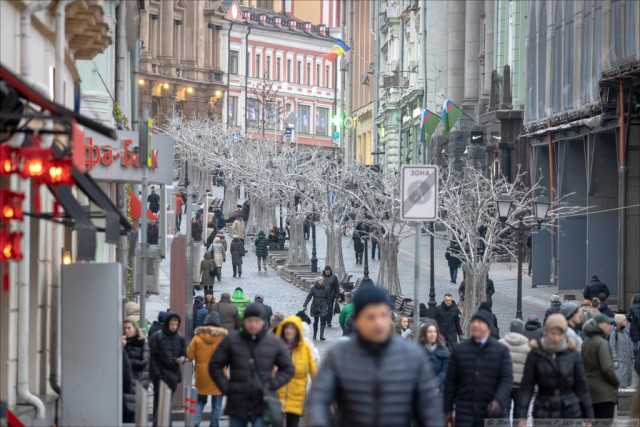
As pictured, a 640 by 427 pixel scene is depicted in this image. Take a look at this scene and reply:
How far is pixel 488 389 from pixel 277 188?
154 ft

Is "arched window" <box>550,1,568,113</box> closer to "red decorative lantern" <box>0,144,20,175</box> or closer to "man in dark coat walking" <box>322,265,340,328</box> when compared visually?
"man in dark coat walking" <box>322,265,340,328</box>

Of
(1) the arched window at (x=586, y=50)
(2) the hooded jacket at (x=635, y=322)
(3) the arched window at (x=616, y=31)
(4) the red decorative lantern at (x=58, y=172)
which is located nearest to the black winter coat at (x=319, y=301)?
(2) the hooded jacket at (x=635, y=322)

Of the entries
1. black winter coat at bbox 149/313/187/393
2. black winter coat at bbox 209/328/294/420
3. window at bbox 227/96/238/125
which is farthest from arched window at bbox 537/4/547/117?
window at bbox 227/96/238/125

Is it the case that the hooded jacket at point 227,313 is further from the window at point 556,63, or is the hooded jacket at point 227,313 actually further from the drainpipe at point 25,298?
the window at point 556,63

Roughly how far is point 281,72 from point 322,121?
901 centimetres

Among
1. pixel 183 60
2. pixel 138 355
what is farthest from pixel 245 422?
pixel 183 60

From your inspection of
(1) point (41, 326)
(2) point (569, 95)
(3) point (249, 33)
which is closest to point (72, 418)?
(1) point (41, 326)

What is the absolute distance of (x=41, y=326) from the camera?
15.7m

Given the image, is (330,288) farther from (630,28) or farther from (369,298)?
(369,298)

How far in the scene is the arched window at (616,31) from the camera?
3884cm

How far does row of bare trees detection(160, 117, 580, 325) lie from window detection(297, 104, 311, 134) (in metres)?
44.2

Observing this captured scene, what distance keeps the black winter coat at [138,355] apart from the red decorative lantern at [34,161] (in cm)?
429

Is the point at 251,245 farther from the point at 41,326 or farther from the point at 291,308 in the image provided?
the point at 41,326

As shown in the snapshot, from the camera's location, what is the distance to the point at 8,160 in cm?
1248
